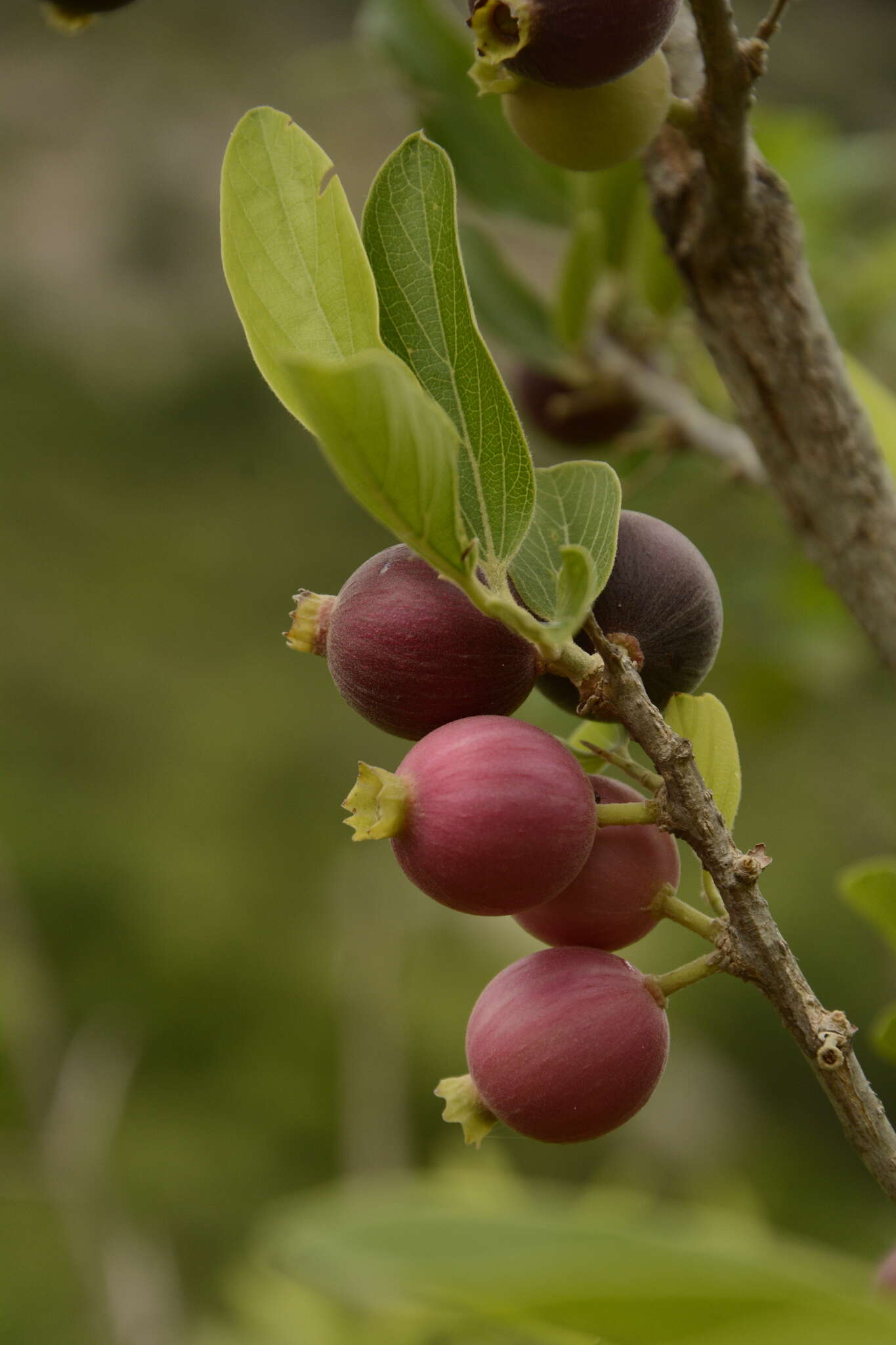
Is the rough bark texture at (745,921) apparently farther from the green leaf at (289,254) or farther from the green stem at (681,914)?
the green leaf at (289,254)

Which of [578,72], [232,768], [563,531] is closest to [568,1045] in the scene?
[563,531]

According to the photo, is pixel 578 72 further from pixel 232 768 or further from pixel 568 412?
pixel 232 768

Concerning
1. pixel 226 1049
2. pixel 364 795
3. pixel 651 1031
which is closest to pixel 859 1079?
pixel 651 1031

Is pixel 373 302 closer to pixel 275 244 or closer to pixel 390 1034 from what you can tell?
pixel 275 244

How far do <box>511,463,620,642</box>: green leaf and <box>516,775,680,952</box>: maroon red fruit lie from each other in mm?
72

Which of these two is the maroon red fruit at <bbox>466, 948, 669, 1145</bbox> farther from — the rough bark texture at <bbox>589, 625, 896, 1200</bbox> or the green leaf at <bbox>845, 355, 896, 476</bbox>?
the green leaf at <bbox>845, 355, 896, 476</bbox>

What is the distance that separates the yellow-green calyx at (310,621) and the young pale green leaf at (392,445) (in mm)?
80

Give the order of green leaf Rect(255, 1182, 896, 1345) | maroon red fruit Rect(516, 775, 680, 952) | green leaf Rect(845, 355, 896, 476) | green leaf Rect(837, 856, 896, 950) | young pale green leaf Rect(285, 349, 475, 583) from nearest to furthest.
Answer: green leaf Rect(255, 1182, 896, 1345) → young pale green leaf Rect(285, 349, 475, 583) → maroon red fruit Rect(516, 775, 680, 952) → green leaf Rect(837, 856, 896, 950) → green leaf Rect(845, 355, 896, 476)

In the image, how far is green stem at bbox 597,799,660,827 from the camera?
0.40m

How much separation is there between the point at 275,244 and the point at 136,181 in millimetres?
7600

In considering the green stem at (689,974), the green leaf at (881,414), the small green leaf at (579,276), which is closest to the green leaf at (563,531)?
the green stem at (689,974)

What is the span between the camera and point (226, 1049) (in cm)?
320

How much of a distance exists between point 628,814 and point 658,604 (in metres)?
0.07

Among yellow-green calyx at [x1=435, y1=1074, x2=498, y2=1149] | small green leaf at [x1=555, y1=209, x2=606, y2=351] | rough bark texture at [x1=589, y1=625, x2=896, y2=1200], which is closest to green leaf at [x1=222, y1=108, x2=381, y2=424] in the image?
rough bark texture at [x1=589, y1=625, x2=896, y2=1200]
